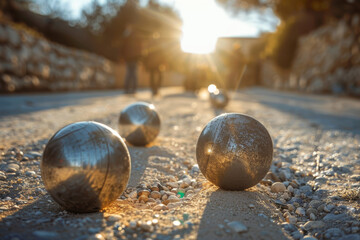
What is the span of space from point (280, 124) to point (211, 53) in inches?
896

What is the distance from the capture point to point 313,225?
228cm

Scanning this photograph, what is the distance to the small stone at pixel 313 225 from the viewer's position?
2266 millimetres

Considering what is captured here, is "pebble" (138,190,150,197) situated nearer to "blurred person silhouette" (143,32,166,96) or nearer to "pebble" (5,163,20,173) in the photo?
"pebble" (5,163,20,173)

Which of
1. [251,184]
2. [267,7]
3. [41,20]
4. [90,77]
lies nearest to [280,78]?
[267,7]

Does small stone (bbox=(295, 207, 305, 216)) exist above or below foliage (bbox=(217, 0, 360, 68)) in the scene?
below

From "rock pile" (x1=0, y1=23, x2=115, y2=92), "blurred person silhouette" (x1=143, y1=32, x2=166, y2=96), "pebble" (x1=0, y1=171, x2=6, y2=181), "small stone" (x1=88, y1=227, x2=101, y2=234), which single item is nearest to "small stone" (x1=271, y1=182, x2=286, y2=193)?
"small stone" (x1=88, y1=227, x2=101, y2=234)

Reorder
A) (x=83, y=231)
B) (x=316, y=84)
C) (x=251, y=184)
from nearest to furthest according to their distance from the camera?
(x=83, y=231) < (x=251, y=184) < (x=316, y=84)

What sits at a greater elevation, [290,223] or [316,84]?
[316,84]

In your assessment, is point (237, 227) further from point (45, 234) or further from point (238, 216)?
point (45, 234)

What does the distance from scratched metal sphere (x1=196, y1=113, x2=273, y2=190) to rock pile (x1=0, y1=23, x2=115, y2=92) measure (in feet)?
41.3

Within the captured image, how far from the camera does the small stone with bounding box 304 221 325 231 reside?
7.43ft

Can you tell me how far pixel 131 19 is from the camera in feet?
107

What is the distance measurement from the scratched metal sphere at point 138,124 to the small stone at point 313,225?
2.68 meters

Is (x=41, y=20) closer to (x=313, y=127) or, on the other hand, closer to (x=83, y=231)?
(x=313, y=127)
